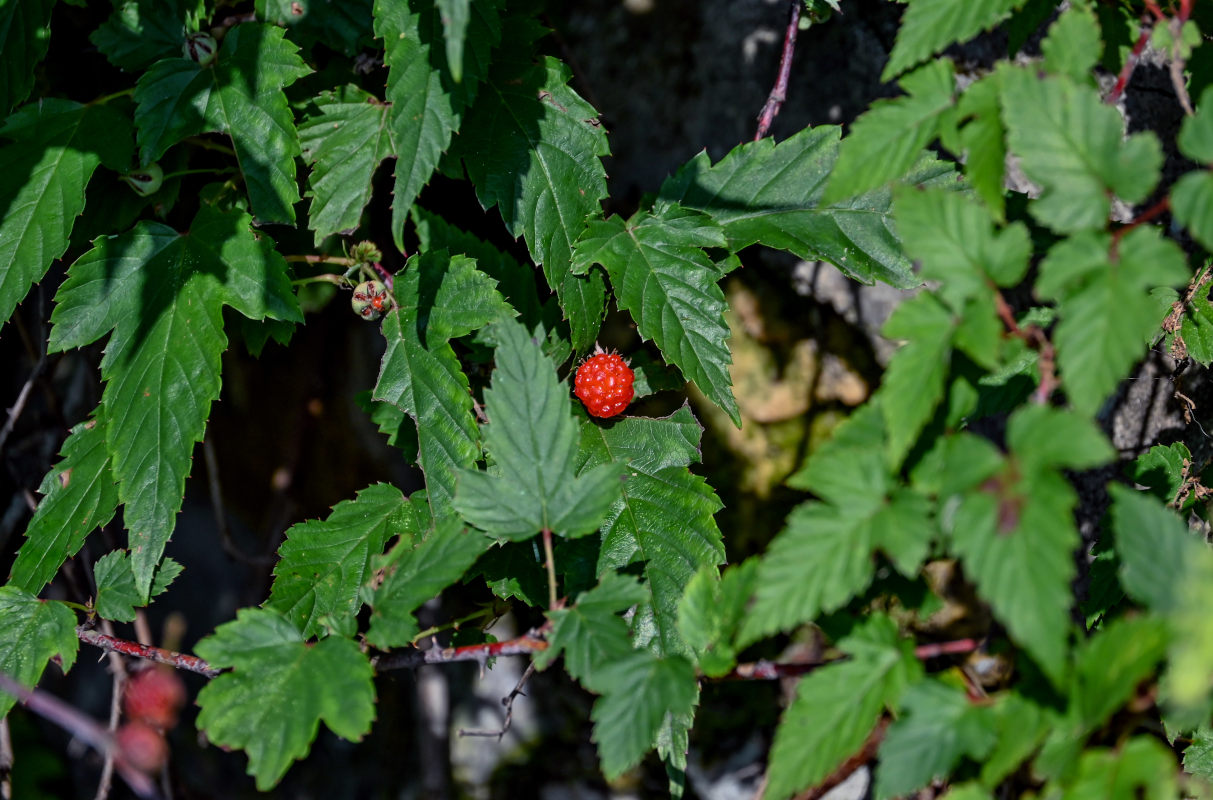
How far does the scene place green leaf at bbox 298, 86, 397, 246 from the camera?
1.45 meters

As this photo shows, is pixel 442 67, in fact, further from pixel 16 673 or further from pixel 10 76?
pixel 16 673

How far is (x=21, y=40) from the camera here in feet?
4.91

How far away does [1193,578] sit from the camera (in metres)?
0.73

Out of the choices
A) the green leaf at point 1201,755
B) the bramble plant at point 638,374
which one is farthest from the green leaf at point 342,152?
the green leaf at point 1201,755

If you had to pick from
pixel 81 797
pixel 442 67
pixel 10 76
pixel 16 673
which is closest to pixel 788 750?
pixel 442 67

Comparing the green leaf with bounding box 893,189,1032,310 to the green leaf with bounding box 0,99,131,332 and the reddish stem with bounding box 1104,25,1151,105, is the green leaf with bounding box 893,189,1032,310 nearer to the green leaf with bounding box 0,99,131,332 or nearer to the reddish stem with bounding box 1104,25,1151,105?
the reddish stem with bounding box 1104,25,1151,105

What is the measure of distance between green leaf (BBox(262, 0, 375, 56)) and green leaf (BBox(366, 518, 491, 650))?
939mm

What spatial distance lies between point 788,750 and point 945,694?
0.56ft

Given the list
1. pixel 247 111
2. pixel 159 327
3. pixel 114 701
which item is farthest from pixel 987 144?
pixel 114 701

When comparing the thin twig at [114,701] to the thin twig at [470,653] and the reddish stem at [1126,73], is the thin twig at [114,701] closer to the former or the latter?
the thin twig at [470,653]

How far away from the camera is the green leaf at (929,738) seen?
33.9 inches

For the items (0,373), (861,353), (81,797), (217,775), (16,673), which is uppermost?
(861,353)

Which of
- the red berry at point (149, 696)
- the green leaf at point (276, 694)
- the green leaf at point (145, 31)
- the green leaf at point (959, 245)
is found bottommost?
the red berry at point (149, 696)

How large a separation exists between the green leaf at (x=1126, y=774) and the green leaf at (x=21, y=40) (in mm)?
1794
